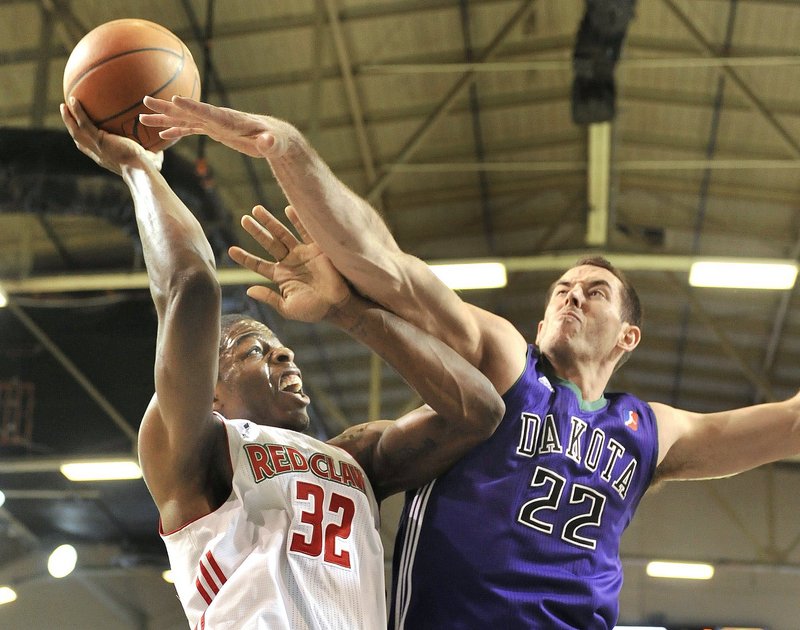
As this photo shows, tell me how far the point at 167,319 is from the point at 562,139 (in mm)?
11202

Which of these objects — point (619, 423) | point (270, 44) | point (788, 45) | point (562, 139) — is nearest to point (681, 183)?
point (562, 139)

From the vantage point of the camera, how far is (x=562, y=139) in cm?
1361

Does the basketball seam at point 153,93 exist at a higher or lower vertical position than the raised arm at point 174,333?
higher

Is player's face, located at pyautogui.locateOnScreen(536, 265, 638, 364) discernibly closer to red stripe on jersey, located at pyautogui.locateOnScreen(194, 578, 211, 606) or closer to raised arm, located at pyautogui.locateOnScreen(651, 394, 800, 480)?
raised arm, located at pyautogui.locateOnScreen(651, 394, 800, 480)

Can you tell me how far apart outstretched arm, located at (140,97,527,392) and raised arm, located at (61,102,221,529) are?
26 centimetres

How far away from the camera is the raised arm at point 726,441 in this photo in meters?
3.83

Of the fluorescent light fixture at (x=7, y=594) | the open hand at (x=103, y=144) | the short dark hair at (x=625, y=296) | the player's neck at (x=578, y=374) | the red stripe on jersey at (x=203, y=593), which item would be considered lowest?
the red stripe on jersey at (x=203, y=593)

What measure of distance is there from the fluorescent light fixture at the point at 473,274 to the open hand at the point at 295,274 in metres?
6.69

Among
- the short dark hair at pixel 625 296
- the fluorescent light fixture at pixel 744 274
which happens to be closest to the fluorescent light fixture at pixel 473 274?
the fluorescent light fixture at pixel 744 274

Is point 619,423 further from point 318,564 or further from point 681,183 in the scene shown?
point 681,183

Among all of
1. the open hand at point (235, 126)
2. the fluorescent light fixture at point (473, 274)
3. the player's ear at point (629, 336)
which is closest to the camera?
the open hand at point (235, 126)

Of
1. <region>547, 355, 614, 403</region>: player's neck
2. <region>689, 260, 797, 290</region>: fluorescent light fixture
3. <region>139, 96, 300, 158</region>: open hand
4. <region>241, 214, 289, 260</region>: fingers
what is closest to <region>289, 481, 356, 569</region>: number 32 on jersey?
<region>241, 214, 289, 260</region>: fingers

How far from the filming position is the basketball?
135 inches

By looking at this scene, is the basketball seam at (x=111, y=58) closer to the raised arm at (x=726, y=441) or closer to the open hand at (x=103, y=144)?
the open hand at (x=103, y=144)
